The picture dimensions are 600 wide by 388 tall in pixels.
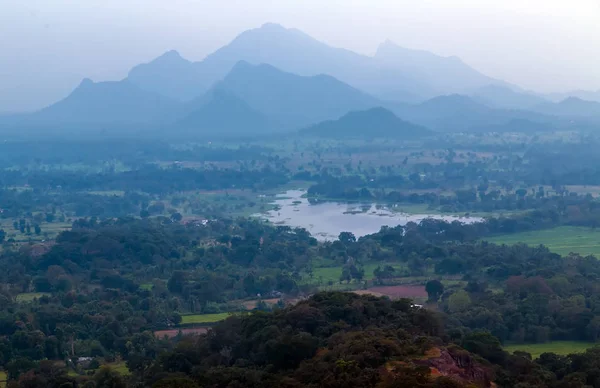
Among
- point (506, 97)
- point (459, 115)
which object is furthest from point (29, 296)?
point (506, 97)

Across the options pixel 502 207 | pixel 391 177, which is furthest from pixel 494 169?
pixel 502 207

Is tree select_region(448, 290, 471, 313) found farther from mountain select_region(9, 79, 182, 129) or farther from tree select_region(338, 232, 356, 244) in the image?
mountain select_region(9, 79, 182, 129)

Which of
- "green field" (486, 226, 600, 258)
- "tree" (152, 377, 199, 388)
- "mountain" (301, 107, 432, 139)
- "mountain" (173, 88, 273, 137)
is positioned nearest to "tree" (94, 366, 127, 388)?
"tree" (152, 377, 199, 388)

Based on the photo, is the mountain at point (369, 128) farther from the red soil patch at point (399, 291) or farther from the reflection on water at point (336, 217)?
the red soil patch at point (399, 291)

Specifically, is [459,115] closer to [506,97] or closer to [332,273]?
[506,97]

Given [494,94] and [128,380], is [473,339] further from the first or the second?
[494,94]

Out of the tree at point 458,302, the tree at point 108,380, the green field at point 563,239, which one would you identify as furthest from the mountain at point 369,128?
the tree at point 108,380
